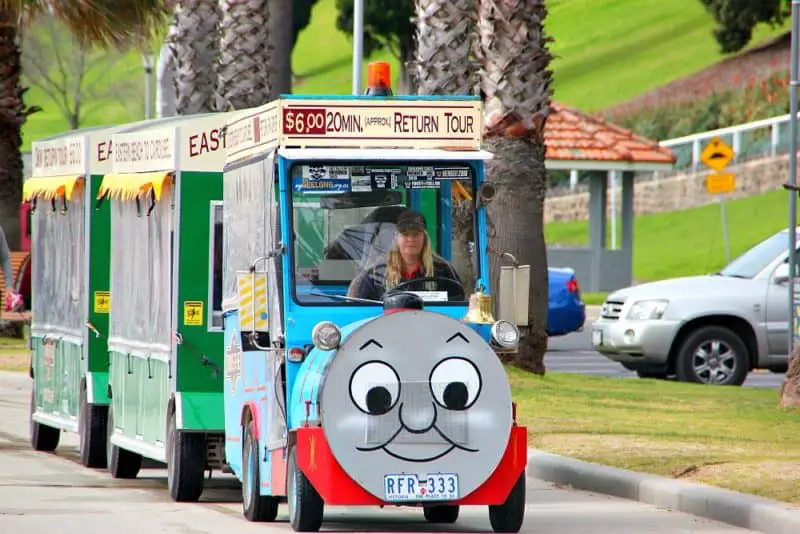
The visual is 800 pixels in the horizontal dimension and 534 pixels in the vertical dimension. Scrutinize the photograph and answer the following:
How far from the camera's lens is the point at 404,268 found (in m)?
10.7

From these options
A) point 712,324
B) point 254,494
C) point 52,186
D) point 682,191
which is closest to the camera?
point 254,494

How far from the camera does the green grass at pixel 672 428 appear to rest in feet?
40.8

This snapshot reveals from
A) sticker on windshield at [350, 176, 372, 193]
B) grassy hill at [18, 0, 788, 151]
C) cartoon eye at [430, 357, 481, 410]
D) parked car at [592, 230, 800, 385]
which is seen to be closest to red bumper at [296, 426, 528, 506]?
cartoon eye at [430, 357, 481, 410]

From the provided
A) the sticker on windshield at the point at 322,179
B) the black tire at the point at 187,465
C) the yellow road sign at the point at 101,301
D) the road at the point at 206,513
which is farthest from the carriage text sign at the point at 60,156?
the sticker on windshield at the point at 322,179

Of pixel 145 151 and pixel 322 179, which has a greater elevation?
pixel 145 151

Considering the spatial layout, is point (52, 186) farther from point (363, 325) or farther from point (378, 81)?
point (363, 325)

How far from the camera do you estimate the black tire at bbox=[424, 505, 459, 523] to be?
1127 centimetres

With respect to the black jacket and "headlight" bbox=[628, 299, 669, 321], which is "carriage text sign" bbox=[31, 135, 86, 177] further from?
"headlight" bbox=[628, 299, 669, 321]

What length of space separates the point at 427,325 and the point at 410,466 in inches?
29.0

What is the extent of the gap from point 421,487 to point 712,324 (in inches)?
494

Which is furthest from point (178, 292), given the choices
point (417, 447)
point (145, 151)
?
point (417, 447)

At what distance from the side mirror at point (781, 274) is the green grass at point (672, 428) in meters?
1.41

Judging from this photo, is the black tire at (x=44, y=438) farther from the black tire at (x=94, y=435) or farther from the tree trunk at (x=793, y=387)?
the tree trunk at (x=793, y=387)

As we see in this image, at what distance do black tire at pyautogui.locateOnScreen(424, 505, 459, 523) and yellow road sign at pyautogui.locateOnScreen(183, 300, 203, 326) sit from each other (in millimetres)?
2096
